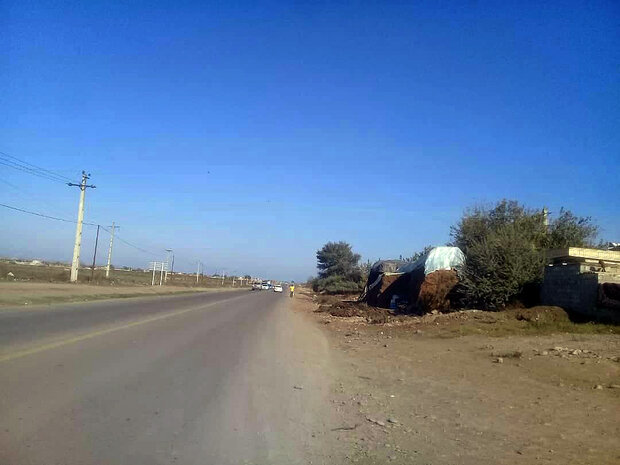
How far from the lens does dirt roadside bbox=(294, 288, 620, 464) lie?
20.7ft

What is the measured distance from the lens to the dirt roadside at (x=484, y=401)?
6.30 m

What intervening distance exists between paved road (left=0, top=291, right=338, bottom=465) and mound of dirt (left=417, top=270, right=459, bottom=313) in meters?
11.3

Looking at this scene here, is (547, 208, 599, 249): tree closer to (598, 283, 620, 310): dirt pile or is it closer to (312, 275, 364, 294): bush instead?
(598, 283, 620, 310): dirt pile

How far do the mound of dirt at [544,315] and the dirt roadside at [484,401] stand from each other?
1962mm

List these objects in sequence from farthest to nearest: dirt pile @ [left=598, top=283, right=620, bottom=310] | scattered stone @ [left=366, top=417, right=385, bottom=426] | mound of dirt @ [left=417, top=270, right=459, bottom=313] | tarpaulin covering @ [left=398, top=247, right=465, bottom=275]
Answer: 1. tarpaulin covering @ [left=398, top=247, right=465, bottom=275]
2. mound of dirt @ [left=417, top=270, right=459, bottom=313]
3. dirt pile @ [left=598, top=283, right=620, bottom=310]
4. scattered stone @ [left=366, top=417, right=385, bottom=426]

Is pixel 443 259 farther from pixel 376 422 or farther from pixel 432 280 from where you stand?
pixel 376 422

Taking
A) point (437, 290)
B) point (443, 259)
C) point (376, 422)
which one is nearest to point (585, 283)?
point (437, 290)

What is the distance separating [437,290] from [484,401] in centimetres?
1684

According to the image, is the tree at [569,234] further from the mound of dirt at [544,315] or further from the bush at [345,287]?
the bush at [345,287]

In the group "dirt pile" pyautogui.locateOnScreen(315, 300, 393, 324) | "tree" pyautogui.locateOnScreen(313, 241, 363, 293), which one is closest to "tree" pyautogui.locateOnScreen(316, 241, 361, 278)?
"tree" pyautogui.locateOnScreen(313, 241, 363, 293)

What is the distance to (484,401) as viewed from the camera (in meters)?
9.05

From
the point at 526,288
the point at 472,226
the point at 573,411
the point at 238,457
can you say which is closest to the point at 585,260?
the point at 526,288

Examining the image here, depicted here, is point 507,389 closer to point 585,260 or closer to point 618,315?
point 618,315

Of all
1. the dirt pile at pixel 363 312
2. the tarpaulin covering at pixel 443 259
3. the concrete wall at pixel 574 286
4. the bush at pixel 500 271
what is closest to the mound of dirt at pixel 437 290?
the tarpaulin covering at pixel 443 259
